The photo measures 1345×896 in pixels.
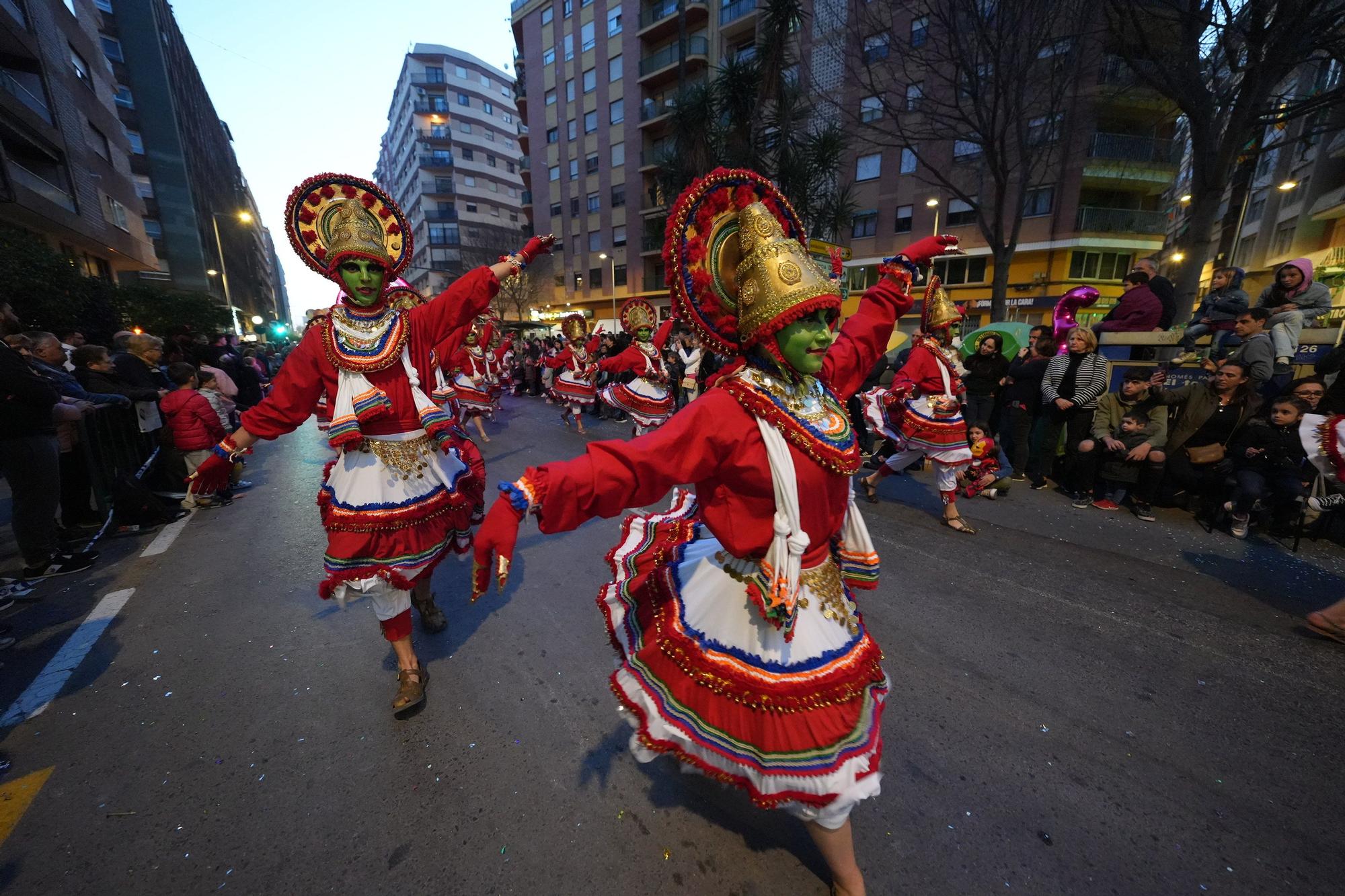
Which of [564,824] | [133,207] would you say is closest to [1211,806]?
[564,824]

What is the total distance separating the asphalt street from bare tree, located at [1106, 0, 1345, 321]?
8.02 m

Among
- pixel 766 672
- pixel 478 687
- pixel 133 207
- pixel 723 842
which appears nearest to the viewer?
pixel 766 672

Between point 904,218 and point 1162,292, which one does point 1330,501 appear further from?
point 904,218

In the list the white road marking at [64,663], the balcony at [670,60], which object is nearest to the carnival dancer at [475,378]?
the white road marking at [64,663]

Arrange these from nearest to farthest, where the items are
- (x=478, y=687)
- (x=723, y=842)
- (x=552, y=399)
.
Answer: (x=723, y=842)
(x=478, y=687)
(x=552, y=399)

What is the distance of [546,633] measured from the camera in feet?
11.2

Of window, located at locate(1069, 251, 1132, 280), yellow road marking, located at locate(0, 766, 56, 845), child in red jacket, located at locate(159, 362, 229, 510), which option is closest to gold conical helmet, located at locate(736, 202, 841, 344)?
yellow road marking, located at locate(0, 766, 56, 845)

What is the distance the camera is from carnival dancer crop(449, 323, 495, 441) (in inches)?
348

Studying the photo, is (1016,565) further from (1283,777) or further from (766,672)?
(766,672)

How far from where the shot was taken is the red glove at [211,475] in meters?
2.42

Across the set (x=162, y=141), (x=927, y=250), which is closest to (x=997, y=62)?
(x=927, y=250)

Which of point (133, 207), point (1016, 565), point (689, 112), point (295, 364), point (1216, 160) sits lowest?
point (1016, 565)

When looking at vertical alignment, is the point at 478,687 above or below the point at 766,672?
below

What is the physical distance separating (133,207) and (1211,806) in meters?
33.5
